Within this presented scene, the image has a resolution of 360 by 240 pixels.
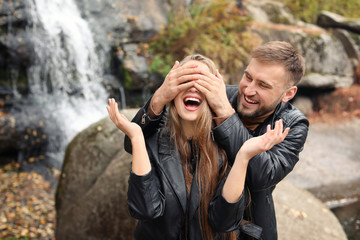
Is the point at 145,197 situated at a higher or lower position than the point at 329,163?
higher

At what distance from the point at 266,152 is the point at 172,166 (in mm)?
644

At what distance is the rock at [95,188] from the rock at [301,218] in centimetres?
198

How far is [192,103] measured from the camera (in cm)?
204

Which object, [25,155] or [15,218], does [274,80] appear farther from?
[25,155]

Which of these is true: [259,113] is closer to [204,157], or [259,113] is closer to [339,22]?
[204,157]

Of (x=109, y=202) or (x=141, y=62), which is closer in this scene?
(x=109, y=202)

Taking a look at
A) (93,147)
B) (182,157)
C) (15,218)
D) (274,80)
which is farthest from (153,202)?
(15,218)

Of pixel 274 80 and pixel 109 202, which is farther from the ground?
pixel 274 80

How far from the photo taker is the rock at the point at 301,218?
12.1 ft

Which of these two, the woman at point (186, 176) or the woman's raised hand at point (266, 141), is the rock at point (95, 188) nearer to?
the woman at point (186, 176)

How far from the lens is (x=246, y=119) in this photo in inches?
91.8

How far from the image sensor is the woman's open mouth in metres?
1.96

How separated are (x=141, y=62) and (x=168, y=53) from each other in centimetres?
99

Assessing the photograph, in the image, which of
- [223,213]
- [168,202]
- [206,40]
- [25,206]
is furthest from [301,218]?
[206,40]
